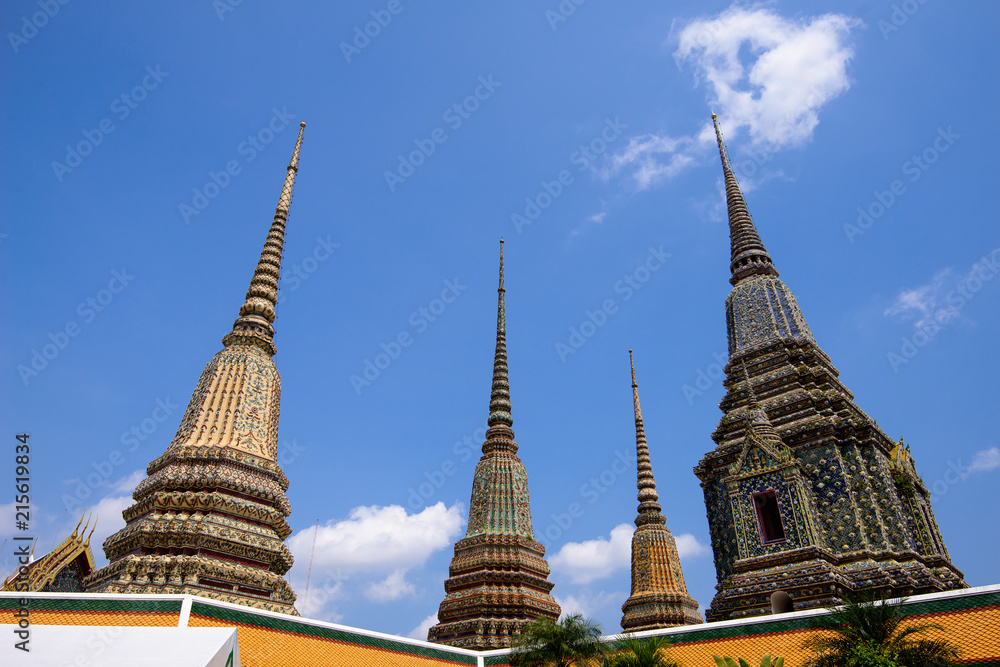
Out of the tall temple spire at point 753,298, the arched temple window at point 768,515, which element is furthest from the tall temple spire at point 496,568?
the tall temple spire at point 753,298

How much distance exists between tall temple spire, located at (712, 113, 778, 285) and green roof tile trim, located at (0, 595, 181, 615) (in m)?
17.5

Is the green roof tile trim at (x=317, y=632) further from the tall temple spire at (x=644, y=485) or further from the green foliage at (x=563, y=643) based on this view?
the tall temple spire at (x=644, y=485)

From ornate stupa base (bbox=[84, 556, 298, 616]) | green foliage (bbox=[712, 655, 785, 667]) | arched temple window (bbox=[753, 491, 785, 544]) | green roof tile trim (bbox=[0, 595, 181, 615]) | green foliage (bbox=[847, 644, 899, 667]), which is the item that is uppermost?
arched temple window (bbox=[753, 491, 785, 544])

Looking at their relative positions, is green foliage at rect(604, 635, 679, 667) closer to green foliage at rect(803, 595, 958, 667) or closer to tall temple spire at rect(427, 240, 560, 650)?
green foliage at rect(803, 595, 958, 667)

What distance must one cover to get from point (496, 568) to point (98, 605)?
10379 millimetres

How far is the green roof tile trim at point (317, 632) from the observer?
1022 centimetres

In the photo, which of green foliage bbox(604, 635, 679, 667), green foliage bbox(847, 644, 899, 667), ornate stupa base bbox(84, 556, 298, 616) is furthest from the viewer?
ornate stupa base bbox(84, 556, 298, 616)

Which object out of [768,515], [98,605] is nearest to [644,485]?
[768,515]

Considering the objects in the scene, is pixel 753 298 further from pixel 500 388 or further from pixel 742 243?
pixel 500 388

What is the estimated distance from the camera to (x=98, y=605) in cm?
987

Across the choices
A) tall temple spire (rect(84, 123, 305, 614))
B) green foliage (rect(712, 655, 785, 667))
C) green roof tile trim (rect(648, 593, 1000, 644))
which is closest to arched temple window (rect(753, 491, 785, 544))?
green roof tile trim (rect(648, 593, 1000, 644))

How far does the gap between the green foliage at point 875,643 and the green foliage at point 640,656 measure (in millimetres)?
2350

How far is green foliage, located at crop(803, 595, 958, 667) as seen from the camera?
8195 millimetres

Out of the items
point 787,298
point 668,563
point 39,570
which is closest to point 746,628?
point 787,298
